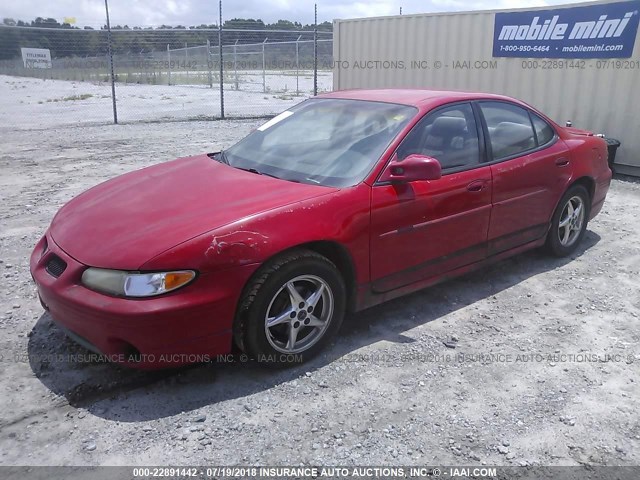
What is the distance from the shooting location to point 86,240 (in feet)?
10.2

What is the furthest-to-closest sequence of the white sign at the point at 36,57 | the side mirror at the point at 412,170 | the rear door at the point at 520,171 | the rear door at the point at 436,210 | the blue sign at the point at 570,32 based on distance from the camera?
the white sign at the point at 36,57 → the blue sign at the point at 570,32 → the rear door at the point at 520,171 → the rear door at the point at 436,210 → the side mirror at the point at 412,170

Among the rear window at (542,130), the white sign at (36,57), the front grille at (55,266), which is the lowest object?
the front grille at (55,266)

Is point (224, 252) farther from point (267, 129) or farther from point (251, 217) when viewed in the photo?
point (267, 129)

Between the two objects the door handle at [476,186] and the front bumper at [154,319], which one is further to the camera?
the door handle at [476,186]

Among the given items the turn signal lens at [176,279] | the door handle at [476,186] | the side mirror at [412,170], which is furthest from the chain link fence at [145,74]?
the turn signal lens at [176,279]

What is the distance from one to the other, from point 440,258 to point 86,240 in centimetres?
230

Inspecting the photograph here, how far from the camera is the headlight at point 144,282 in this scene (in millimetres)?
2799

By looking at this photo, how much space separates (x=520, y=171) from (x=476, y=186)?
59 cm

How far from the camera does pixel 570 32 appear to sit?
28.9 ft

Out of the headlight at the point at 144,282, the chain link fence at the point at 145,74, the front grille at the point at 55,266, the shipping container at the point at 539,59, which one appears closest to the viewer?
the headlight at the point at 144,282

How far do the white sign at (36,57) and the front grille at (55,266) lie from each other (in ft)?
68.7

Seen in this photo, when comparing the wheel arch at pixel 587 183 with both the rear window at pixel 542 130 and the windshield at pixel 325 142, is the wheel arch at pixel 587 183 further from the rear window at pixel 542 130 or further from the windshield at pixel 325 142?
the windshield at pixel 325 142

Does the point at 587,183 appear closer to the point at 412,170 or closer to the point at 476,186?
the point at 476,186

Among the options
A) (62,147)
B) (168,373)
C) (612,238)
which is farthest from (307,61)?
(168,373)
